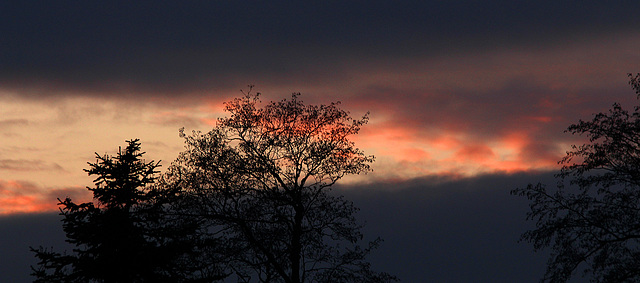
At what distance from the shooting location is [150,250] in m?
35.7

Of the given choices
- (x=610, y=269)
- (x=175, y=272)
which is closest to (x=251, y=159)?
(x=175, y=272)

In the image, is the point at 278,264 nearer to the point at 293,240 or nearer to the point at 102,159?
the point at 293,240

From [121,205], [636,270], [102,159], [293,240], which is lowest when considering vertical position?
[636,270]

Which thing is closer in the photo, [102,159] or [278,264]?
[278,264]

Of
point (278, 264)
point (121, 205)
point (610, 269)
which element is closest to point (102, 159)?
point (121, 205)

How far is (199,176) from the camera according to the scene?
3453 cm

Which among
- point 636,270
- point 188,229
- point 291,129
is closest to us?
point 636,270

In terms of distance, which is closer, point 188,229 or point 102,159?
point 188,229

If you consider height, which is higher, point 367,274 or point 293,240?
point 293,240

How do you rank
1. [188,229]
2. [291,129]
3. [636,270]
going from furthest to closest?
[291,129] → [188,229] → [636,270]

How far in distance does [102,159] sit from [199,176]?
677 centimetres

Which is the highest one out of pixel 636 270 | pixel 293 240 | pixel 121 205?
pixel 121 205

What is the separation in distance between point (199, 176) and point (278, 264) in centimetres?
622

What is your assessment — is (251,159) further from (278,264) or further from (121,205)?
(121,205)
